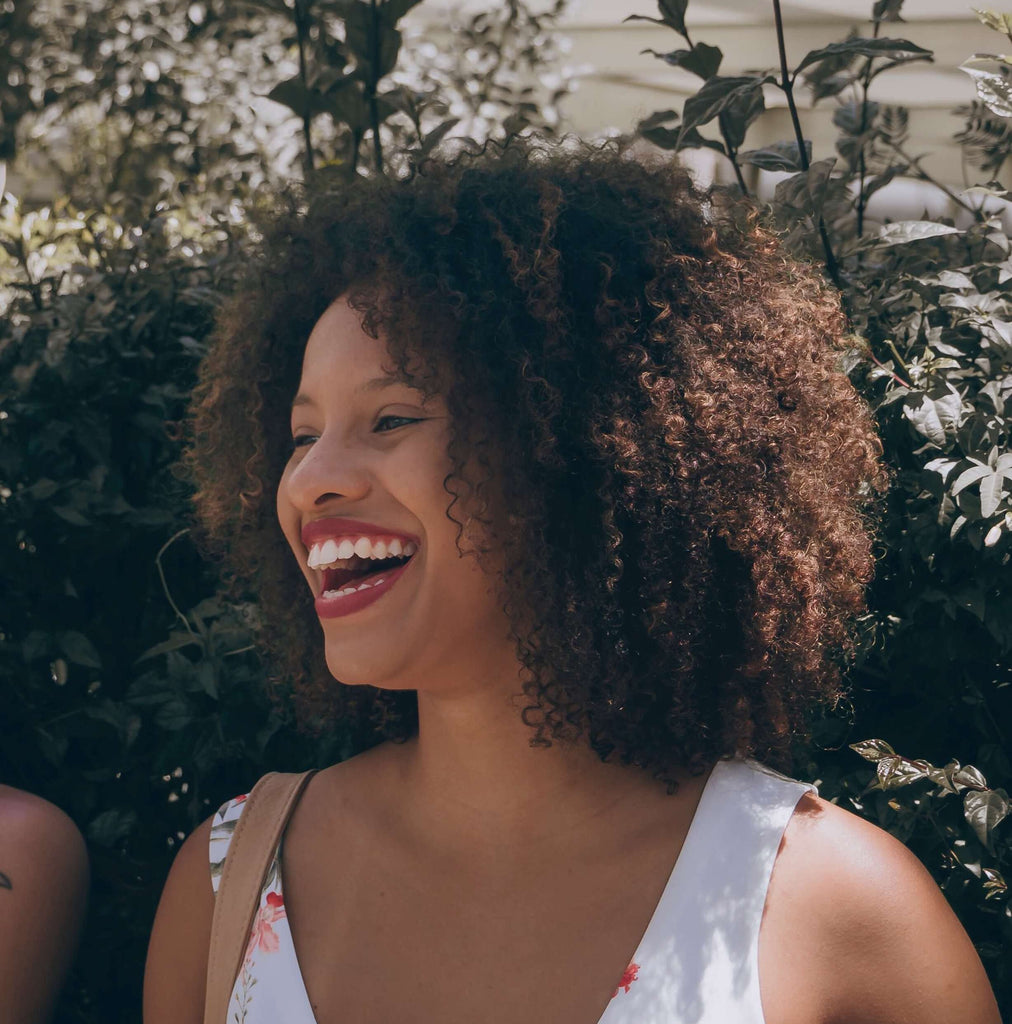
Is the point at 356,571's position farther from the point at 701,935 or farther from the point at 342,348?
the point at 701,935

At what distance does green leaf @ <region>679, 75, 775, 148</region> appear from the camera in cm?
179

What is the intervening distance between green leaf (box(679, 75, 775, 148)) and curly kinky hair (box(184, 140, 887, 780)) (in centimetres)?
23

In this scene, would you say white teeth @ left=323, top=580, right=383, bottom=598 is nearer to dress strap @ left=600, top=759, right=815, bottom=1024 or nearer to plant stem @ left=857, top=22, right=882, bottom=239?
dress strap @ left=600, top=759, right=815, bottom=1024

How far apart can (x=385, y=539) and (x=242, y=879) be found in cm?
49

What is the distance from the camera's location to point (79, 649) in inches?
80.4

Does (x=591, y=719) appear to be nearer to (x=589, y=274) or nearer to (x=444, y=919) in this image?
(x=444, y=919)

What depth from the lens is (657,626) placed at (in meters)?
1.47

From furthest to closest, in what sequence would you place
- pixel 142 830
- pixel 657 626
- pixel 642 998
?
1. pixel 142 830
2. pixel 657 626
3. pixel 642 998

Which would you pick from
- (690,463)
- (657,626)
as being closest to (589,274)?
(690,463)

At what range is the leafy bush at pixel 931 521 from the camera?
1.55m

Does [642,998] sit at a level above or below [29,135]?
below

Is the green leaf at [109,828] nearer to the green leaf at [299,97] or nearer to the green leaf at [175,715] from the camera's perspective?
the green leaf at [175,715]

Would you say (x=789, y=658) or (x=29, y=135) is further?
(x=29, y=135)

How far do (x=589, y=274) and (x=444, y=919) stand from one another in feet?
2.54
